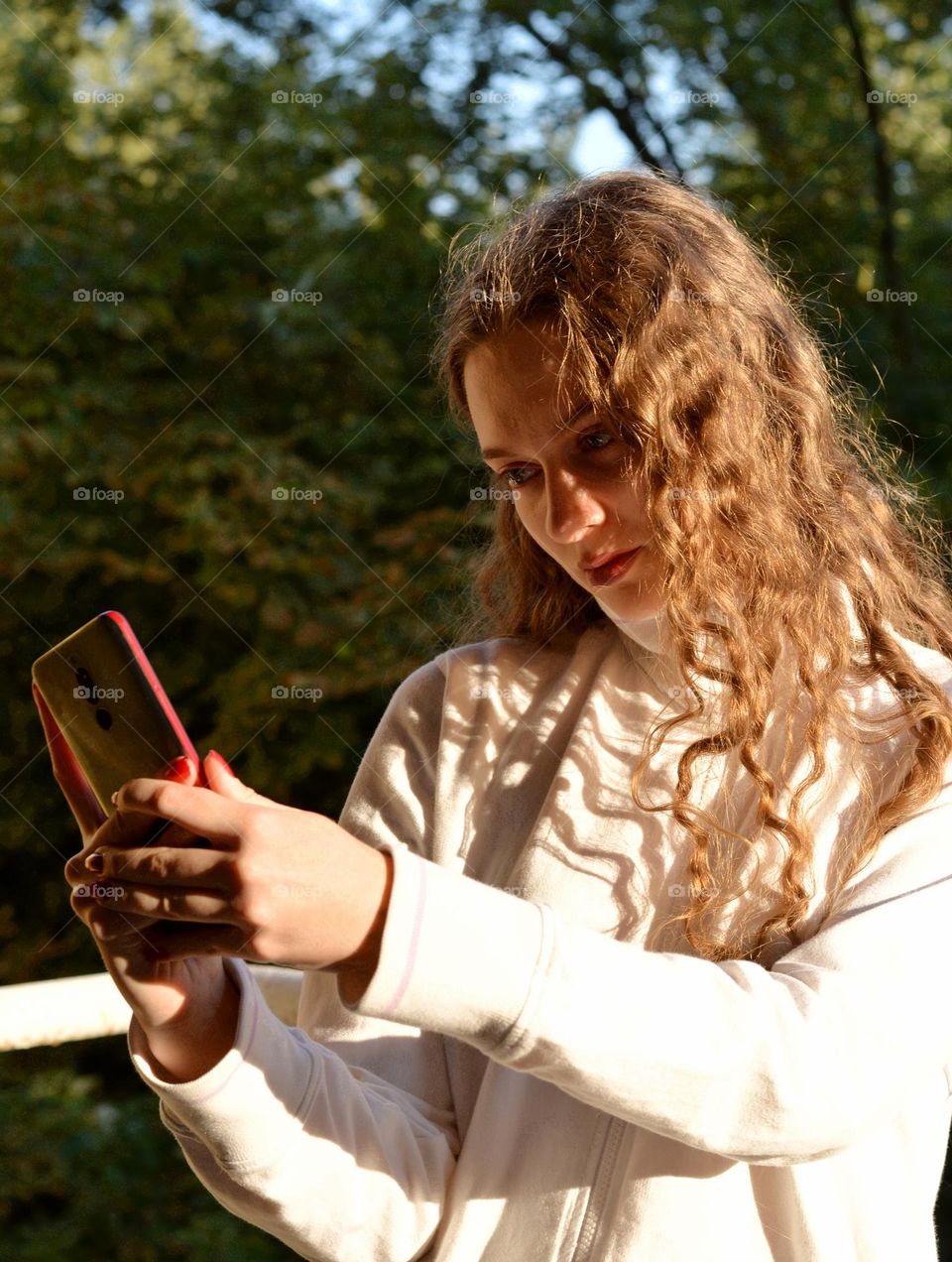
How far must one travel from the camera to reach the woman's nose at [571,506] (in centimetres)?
114

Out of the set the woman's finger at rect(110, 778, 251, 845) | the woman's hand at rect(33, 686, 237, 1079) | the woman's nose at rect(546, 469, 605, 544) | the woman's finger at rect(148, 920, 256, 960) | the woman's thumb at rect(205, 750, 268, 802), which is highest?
the woman's finger at rect(110, 778, 251, 845)

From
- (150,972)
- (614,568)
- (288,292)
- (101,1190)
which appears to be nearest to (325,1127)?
(150,972)

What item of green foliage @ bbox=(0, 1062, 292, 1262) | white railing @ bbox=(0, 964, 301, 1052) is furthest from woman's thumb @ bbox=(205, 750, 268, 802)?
green foliage @ bbox=(0, 1062, 292, 1262)

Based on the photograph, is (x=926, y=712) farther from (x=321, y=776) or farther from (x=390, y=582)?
(x=321, y=776)

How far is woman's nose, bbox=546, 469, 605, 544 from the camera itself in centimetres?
114

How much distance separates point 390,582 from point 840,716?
2.73 metres

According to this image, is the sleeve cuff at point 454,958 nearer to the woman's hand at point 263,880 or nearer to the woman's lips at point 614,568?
the woman's hand at point 263,880

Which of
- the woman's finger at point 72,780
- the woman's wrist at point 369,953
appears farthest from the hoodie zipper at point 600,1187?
the woman's finger at point 72,780

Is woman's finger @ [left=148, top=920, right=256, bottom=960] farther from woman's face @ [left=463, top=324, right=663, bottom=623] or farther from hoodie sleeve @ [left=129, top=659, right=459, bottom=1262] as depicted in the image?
woman's face @ [left=463, top=324, right=663, bottom=623]

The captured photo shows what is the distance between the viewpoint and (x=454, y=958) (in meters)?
0.78

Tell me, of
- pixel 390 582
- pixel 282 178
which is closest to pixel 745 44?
pixel 282 178

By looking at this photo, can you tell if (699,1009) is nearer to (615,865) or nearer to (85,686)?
(615,865)

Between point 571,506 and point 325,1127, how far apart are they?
54 cm

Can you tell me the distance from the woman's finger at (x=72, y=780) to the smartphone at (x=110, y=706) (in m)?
0.02
